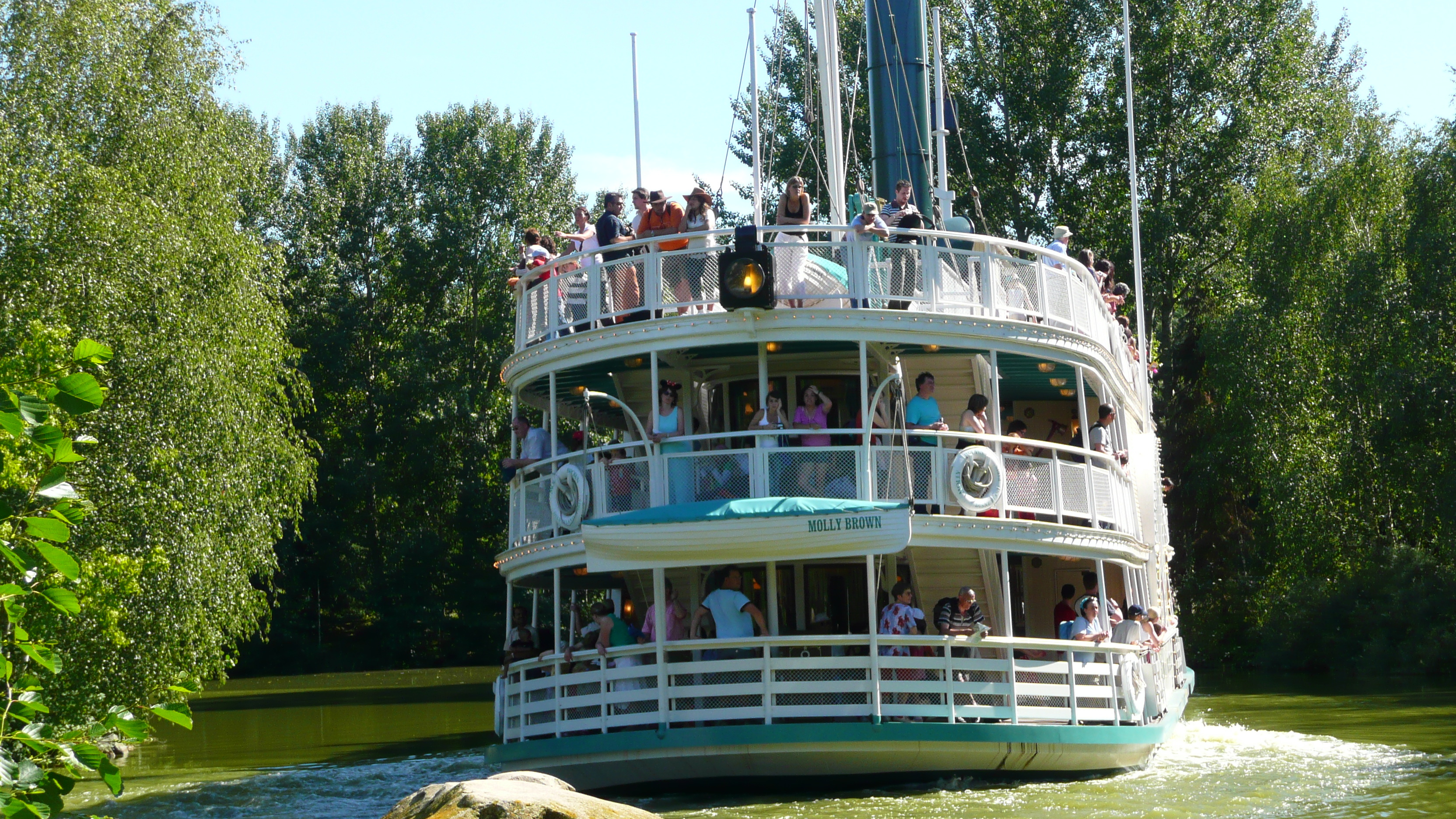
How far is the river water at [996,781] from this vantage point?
14492 mm

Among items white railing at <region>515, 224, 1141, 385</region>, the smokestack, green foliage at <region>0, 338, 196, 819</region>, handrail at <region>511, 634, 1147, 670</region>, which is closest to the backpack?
handrail at <region>511, 634, 1147, 670</region>

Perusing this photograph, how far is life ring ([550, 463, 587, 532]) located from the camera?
16.8 m

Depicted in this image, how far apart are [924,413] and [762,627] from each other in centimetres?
297

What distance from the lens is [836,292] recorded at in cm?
1666

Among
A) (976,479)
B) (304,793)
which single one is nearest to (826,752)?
(976,479)

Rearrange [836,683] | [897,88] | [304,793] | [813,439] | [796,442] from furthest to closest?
[897,88]
[304,793]
[796,442]
[813,439]
[836,683]

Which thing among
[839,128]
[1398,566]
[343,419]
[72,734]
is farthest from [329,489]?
[72,734]

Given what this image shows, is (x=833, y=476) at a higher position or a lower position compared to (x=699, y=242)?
lower

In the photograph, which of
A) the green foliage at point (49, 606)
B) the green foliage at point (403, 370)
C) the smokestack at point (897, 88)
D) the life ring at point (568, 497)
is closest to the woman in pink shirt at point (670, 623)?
the life ring at point (568, 497)

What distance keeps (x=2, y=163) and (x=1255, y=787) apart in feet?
61.8

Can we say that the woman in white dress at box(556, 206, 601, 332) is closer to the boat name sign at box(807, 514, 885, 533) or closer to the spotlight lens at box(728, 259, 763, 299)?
the spotlight lens at box(728, 259, 763, 299)

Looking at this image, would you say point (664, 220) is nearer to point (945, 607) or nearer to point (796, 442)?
point (796, 442)

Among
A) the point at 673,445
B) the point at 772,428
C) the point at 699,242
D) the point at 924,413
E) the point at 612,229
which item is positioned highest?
the point at 612,229

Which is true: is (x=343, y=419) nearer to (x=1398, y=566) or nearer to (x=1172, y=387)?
(x=1172, y=387)
